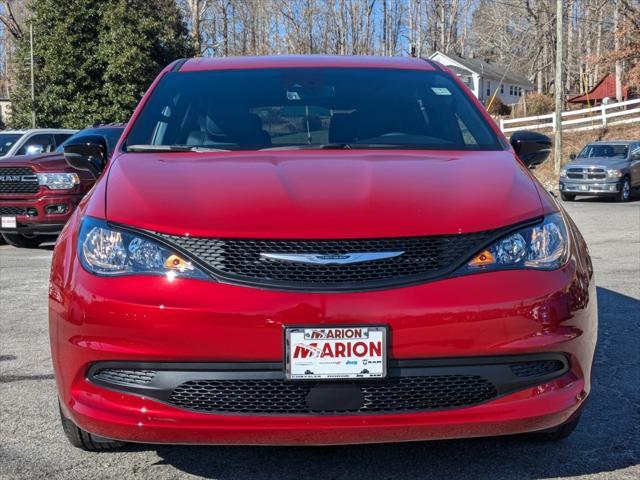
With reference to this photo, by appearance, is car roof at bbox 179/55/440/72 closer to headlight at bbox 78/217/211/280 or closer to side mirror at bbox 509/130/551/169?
side mirror at bbox 509/130/551/169

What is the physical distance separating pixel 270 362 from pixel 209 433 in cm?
31

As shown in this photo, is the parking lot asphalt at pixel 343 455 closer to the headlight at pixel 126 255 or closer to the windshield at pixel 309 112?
the headlight at pixel 126 255

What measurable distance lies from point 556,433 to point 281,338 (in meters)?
1.36

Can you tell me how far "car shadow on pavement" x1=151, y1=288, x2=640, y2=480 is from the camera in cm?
309

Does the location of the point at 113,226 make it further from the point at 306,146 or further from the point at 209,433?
the point at 306,146

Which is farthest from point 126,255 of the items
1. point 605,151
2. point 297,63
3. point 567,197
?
point 605,151

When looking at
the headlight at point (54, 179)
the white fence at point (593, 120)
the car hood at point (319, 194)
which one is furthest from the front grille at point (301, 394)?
the white fence at point (593, 120)

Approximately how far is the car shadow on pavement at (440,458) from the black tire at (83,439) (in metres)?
0.22

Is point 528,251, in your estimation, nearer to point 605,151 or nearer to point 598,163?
point 598,163

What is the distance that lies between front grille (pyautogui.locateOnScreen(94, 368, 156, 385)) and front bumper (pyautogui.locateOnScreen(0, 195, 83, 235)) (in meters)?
7.93

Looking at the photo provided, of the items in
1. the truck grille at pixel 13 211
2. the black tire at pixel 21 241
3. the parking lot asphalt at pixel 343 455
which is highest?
the parking lot asphalt at pixel 343 455

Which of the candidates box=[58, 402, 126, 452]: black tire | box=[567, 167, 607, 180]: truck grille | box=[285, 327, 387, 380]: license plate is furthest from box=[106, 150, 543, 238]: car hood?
box=[567, 167, 607, 180]: truck grille

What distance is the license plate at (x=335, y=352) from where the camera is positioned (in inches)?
102

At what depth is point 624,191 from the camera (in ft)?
68.9
